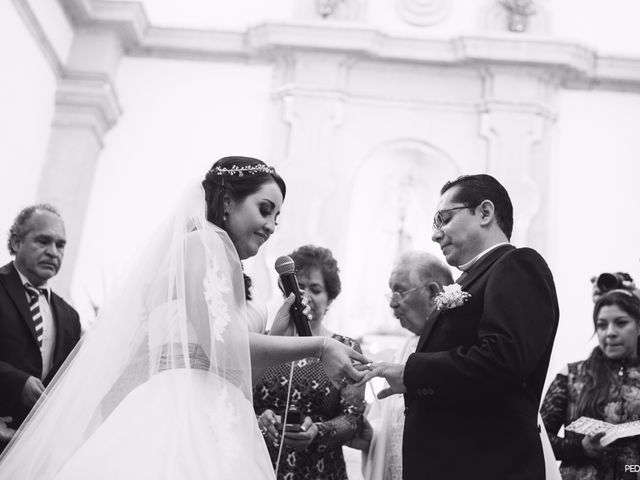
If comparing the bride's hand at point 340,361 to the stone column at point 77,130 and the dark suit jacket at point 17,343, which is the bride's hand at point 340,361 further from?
the stone column at point 77,130

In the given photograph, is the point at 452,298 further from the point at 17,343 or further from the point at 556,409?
the point at 17,343

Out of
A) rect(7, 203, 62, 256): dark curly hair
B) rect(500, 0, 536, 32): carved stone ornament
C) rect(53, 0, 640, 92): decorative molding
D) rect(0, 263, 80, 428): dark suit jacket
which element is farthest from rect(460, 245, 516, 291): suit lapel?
rect(500, 0, 536, 32): carved stone ornament

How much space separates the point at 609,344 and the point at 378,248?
5.52 m

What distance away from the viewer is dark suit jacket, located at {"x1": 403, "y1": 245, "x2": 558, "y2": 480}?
2324 mm

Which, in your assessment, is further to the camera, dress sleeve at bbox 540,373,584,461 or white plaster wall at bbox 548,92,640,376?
white plaster wall at bbox 548,92,640,376

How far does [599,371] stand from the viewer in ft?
12.1

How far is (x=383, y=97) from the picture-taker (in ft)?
30.1

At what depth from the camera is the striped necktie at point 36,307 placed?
3.83m

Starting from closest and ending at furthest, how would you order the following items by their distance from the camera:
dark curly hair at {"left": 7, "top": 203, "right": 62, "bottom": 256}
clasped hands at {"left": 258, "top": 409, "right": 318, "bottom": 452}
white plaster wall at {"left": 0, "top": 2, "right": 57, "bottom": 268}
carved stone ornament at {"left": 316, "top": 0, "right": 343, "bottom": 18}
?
clasped hands at {"left": 258, "top": 409, "right": 318, "bottom": 452} → dark curly hair at {"left": 7, "top": 203, "right": 62, "bottom": 256} → white plaster wall at {"left": 0, "top": 2, "right": 57, "bottom": 268} → carved stone ornament at {"left": 316, "top": 0, "right": 343, "bottom": 18}

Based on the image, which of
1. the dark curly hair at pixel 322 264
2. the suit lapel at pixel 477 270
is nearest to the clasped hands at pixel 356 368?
the suit lapel at pixel 477 270

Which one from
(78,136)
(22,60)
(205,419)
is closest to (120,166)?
(78,136)

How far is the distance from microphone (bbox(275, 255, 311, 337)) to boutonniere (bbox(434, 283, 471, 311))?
0.52m

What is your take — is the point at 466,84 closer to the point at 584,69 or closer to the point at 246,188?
the point at 584,69

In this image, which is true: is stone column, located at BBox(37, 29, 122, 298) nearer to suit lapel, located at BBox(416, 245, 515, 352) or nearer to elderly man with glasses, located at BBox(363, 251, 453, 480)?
elderly man with glasses, located at BBox(363, 251, 453, 480)
